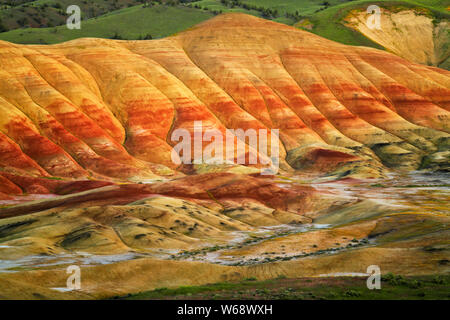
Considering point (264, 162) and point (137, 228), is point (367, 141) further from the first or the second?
point (137, 228)

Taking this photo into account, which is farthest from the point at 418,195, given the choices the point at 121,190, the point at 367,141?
the point at 121,190

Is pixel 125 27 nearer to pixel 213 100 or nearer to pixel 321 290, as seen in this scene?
pixel 213 100
